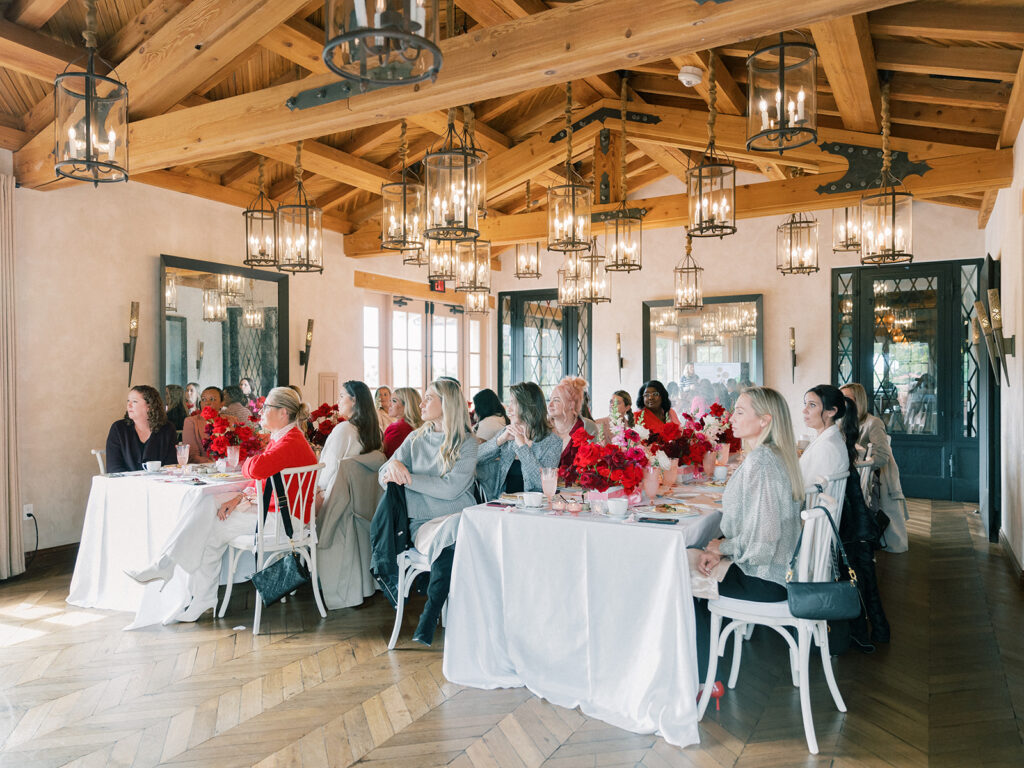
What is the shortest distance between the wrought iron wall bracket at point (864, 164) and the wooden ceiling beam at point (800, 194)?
8 cm

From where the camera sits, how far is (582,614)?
10.7 ft

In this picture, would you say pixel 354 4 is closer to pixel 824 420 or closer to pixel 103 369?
pixel 824 420

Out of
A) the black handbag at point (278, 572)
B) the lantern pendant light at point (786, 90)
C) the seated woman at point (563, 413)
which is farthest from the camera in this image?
the seated woman at point (563, 413)

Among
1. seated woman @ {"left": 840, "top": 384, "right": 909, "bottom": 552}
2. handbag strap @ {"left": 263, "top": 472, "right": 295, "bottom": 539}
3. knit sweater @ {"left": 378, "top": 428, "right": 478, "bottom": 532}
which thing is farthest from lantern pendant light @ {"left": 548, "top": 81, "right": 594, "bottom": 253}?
seated woman @ {"left": 840, "top": 384, "right": 909, "bottom": 552}

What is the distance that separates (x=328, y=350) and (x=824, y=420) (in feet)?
20.9

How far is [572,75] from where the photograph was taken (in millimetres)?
3666

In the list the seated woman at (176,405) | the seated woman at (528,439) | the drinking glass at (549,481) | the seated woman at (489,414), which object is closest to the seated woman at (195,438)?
the seated woman at (176,405)

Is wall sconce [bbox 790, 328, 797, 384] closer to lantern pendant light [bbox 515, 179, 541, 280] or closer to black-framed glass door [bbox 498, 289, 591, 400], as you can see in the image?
black-framed glass door [bbox 498, 289, 591, 400]

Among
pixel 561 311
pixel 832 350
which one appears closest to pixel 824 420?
pixel 832 350

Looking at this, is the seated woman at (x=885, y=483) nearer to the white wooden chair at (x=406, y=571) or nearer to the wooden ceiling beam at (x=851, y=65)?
the wooden ceiling beam at (x=851, y=65)

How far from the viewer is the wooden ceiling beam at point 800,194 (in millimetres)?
5664

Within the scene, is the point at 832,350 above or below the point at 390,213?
below

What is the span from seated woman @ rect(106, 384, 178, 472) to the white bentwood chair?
4.59 ft

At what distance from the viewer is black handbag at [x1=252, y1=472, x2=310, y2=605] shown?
13.9 ft
